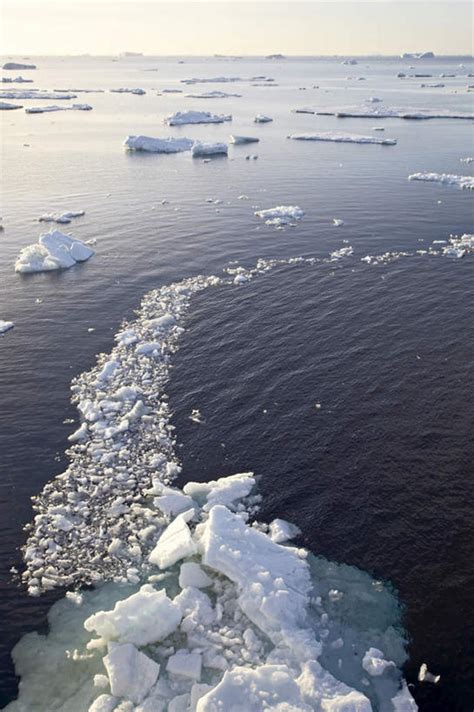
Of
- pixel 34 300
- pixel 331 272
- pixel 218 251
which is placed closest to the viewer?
pixel 34 300

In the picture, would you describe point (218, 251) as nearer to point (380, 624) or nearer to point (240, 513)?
point (240, 513)

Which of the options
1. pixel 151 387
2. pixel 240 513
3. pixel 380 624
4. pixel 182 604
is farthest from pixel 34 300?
pixel 380 624

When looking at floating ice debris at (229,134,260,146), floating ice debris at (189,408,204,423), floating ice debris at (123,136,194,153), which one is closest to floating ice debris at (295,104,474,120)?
floating ice debris at (229,134,260,146)

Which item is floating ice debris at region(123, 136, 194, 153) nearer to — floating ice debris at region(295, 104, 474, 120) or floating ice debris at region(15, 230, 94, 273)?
floating ice debris at region(15, 230, 94, 273)

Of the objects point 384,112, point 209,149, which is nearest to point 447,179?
point 209,149

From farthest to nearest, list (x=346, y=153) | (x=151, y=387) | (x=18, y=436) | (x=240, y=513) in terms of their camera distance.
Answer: (x=346, y=153) < (x=151, y=387) < (x=18, y=436) < (x=240, y=513)

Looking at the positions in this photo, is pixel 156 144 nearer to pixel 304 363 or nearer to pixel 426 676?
pixel 304 363

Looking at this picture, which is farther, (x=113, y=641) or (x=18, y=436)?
(x=18, y=436)

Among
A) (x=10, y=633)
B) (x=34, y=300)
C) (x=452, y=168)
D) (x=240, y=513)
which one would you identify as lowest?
(x=10, y=633)

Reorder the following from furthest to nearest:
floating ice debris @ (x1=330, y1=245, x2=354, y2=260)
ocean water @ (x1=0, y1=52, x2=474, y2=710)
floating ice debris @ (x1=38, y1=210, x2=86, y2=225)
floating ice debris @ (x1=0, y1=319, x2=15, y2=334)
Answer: floating ice debris @ (x1=38, y1=210, x2=86, y2=225), floating ice debris @ (x1=330, y1=245, x2=354, y2=260), floating ice debris @ (x1=0, y1=319, x2=15, y2=334), ocean water @ (x1=0, y1=52, x2=474, y2=710)
